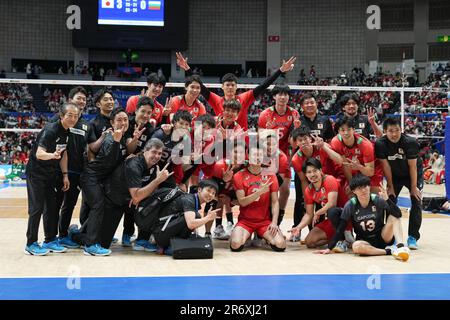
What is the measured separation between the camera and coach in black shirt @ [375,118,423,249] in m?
6.52

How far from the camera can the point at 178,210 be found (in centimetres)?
606

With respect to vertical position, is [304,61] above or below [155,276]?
above

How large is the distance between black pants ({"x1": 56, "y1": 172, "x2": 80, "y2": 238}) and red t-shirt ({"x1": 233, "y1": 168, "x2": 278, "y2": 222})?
1983 millimetres

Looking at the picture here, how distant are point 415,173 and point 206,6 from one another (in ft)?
90.8

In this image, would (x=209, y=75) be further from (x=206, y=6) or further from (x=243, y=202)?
(x=243, y=202)

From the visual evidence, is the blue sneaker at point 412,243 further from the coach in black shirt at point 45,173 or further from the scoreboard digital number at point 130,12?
the scoreboard digital number at point 130,12

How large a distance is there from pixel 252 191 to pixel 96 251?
2011 mm

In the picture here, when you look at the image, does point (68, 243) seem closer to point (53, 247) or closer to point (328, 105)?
point (53, 247)

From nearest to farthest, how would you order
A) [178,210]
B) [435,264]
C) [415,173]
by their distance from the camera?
[435,264], [178,210], [415,173]

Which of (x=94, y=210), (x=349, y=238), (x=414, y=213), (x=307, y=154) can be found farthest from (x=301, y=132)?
(x=94, y=210)

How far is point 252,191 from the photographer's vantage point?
21.2 ft

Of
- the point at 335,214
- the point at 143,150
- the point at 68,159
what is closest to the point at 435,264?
the point at 335,214

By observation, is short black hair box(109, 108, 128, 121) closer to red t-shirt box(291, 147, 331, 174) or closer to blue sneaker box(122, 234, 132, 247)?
blue sneaker box(122, 234, 132, 247)

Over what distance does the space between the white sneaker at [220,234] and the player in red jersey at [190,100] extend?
65.3 inches
